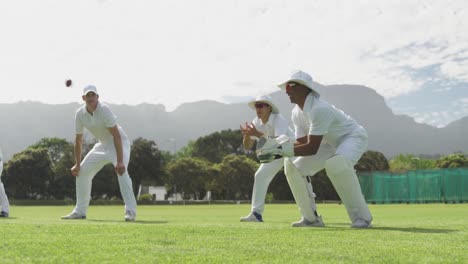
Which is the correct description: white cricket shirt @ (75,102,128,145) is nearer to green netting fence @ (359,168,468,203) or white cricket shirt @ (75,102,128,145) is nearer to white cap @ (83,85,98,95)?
white cap @ (83,85,98,95)

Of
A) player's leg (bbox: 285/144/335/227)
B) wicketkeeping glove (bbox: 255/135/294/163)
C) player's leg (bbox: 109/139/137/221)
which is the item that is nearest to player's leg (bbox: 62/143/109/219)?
player's leg (bbox: 109/139/137/221)

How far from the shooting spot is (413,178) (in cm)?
5191

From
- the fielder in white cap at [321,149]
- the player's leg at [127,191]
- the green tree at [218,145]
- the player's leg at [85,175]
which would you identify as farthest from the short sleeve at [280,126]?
the green tree at [218,145]

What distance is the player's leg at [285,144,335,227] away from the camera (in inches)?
316

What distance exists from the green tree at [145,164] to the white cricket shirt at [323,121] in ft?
276

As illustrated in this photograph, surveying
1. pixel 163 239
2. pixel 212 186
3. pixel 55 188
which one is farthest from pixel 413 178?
pixel 55 188

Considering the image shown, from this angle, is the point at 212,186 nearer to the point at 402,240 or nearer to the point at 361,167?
the point at 361,167

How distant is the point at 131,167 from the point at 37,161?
15.3 m

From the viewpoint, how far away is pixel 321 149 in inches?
327

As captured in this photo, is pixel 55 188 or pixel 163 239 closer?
pixel 163 239

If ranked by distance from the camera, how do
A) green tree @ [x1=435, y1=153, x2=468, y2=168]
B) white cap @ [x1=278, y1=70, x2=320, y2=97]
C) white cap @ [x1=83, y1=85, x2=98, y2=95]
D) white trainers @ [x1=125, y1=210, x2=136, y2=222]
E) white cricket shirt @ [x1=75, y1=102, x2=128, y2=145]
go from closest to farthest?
white cap @ [x1=278, y1=70, x2=320, y2=97] → white trainers @ [x1=125, y1=210, x2=136, y2=222] → white cap @ [x1=83, y1=85, x2=98, y2=95] → white cricket shirt @ [x1=75, y1=102, x2=128, y2=145] → green tree @ [x1=435, y1=153, x2=468, y2=168]

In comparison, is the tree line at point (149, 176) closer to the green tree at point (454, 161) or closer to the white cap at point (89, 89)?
the green tree at point (454, 161)

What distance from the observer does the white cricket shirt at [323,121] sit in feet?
23.4

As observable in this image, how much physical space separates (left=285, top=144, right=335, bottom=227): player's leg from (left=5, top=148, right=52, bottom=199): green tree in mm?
89008
